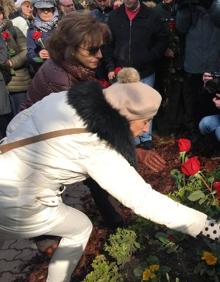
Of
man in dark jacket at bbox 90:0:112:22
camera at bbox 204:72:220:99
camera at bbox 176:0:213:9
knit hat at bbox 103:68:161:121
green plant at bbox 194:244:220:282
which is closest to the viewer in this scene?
knit hat at bbox 103:68:161:121

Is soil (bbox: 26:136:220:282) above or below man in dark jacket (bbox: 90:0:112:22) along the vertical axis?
below

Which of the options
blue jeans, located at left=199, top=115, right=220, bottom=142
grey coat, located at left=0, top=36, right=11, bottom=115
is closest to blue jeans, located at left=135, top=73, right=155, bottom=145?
blue jeans, located at left=199, top=115, right=220, bottom=142

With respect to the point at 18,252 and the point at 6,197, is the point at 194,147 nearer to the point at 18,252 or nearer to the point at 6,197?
the point at 18,252

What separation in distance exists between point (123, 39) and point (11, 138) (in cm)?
261

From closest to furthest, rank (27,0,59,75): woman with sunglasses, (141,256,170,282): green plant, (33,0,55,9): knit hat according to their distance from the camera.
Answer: (141,256,170,282): green plant < (27,0,59,75): woman with sunglasses < (33,0,55,9): knit hat

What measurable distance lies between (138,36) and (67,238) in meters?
2.70

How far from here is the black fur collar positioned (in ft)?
7.06

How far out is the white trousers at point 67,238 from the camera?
2552mm

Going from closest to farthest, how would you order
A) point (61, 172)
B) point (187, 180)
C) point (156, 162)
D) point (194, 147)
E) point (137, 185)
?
point (137, 185), point (61, 172), point (156, 162), point (187, 180), point (194, 147)

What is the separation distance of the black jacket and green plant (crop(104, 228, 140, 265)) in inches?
85.6

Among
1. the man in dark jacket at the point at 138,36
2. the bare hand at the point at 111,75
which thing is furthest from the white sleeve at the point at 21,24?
the bare hand at the point at 111,75

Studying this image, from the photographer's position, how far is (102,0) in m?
5.24

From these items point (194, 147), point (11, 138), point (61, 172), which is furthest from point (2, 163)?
point (194, 147)

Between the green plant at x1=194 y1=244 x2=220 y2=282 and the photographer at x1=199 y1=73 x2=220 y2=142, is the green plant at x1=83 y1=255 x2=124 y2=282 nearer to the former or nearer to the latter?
the green plant at x1=194 y1=244 x2=220 y2=282
